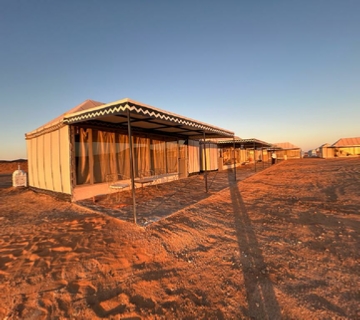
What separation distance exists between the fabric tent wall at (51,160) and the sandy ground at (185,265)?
7.02 feet

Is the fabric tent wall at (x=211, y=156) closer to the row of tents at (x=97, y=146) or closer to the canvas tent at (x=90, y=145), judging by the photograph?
the row of tents at (x=97, y=146)

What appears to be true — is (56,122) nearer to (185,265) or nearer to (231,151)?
(185,265)

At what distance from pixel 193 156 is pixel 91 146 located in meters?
7.88

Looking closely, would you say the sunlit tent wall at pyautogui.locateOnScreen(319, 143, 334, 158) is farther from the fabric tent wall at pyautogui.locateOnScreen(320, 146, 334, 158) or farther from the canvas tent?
the canvas tent

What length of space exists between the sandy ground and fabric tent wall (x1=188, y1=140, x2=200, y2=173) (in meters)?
8.62

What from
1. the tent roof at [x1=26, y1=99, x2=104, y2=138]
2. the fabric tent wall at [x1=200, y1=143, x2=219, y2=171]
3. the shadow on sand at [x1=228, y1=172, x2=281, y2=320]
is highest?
the tent roof at [x1=26, y1=99, x2=104, y2=138]

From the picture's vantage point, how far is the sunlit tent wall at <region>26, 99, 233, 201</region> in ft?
19.7

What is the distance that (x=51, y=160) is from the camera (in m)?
7.63

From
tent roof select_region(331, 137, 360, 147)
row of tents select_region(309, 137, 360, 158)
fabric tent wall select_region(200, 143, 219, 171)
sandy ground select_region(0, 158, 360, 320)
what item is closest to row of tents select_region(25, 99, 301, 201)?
sandy ground select_region(0, 158, 360, 320)

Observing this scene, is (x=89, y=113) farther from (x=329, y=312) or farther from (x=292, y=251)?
(x=329, y=312)

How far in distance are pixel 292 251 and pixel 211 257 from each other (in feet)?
4.10

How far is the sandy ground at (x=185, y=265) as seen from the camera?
198 centimetres

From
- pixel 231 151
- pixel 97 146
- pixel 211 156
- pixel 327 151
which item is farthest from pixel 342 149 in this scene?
pixel 97 146

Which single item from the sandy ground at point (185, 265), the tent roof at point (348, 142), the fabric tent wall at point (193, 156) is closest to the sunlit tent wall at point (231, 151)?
the fabric tent wall at point (193, 156)
